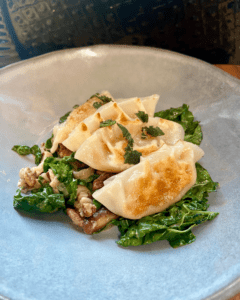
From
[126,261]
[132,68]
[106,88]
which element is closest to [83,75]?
[106,88]

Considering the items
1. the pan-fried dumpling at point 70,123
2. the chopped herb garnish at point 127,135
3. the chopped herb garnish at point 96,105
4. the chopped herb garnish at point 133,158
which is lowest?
the chopped herb garnish at point 133,158

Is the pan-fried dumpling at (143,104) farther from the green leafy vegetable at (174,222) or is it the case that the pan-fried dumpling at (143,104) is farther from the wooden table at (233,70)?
the wooden table at (233,70)

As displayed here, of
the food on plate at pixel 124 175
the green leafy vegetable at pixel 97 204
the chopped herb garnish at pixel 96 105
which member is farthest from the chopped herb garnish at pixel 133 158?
the chopped herb garnish at pixel 96 105

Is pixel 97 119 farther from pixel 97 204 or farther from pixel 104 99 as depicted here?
pixel 97 204

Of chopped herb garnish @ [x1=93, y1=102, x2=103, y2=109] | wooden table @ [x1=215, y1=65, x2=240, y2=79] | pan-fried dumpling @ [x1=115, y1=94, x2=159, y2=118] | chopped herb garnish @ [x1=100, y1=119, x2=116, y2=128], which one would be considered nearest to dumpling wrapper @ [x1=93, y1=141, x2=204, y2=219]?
chopped herb garnish @ [x1=100, y1=119, x2=116, y2=128]

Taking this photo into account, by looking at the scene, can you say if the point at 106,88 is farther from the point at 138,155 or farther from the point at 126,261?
the point at 126,261

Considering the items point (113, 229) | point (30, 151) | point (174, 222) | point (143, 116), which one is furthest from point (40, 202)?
point (143, 116)
